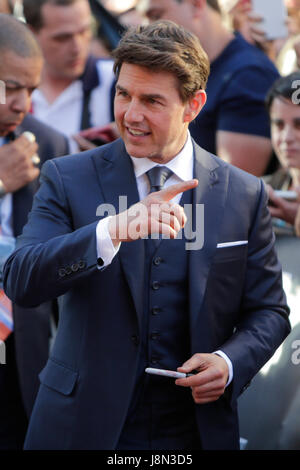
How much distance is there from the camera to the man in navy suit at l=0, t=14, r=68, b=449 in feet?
11.6

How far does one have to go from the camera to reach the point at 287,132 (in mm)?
3863

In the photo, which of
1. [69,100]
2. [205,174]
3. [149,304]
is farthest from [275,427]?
[69,100]

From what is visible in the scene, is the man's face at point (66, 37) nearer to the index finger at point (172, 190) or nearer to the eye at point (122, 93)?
the eye at point (122, 93)

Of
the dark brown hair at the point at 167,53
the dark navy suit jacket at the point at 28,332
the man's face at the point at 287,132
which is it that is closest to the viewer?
the dark brown hair at the point at 167,53

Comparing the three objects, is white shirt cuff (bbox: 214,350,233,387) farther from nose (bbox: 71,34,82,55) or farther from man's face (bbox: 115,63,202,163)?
nose (bbox: 71,34,82,55)

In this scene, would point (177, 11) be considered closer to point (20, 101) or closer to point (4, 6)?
point (20, 101)

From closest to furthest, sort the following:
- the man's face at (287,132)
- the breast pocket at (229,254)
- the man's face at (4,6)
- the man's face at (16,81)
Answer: the breast pocket at (229,254)
the man's face at (16,81)
the man's face at (287,132)
the man's face at (4,6)

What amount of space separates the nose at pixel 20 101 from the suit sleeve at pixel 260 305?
1.35 meters

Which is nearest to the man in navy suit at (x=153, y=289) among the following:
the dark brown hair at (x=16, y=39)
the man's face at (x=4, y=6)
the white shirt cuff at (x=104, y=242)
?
the white shirt cuff at (x=104, y=242)

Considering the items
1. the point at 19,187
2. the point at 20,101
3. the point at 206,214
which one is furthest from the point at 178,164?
the point at 19,187

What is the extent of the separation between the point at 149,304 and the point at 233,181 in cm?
53

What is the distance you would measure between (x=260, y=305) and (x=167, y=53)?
0.92 meters

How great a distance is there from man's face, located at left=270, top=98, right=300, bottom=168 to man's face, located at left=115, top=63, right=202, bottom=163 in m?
1.42

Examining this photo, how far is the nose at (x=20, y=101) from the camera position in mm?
3518
